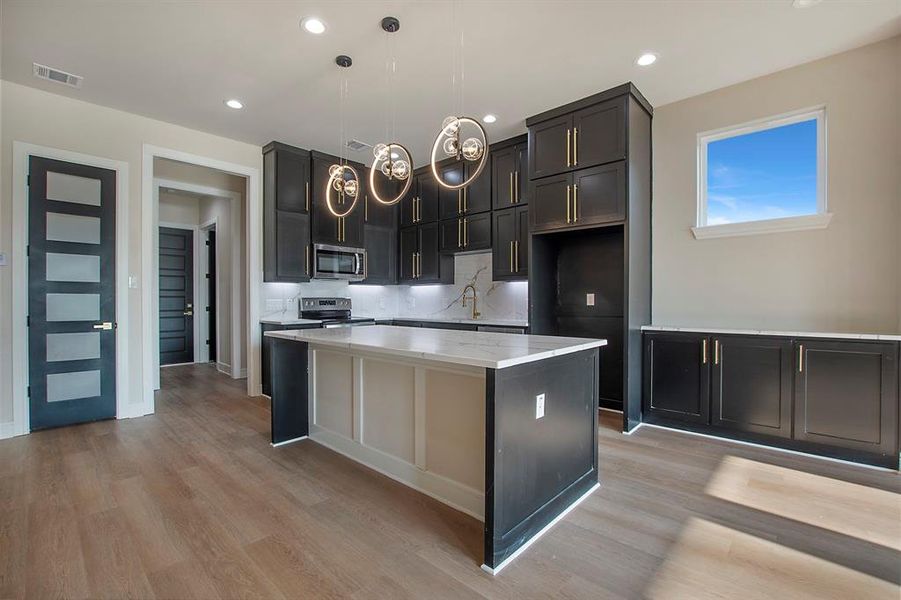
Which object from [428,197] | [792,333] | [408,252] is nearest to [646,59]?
[792,333]

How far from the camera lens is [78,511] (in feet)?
7.38

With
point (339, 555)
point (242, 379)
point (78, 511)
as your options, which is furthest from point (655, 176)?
point (242, 379)

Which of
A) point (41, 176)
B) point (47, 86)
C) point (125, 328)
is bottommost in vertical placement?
point (125, 328)

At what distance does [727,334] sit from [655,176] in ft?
5.42

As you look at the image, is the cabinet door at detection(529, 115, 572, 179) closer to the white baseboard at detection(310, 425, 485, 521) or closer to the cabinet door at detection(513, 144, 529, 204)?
the cabinet door at detection(513, 144, 529, 204)

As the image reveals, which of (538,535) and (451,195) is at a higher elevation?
(451,195)

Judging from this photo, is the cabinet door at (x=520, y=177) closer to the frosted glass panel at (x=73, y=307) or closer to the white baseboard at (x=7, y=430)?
the frosted glass panel at (x=73, y=307)

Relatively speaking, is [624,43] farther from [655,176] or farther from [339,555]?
[339,555]

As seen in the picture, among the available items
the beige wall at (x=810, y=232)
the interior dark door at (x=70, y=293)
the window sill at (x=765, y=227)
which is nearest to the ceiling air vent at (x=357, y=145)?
the interior dark door at (x=70, y=293)

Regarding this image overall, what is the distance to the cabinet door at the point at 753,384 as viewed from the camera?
10.2 feet

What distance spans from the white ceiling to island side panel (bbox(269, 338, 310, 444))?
2.22 meters

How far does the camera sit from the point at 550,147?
4062 mm

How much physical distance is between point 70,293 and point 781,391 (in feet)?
19.9

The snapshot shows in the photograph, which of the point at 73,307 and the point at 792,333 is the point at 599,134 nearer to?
the point at 792,333
